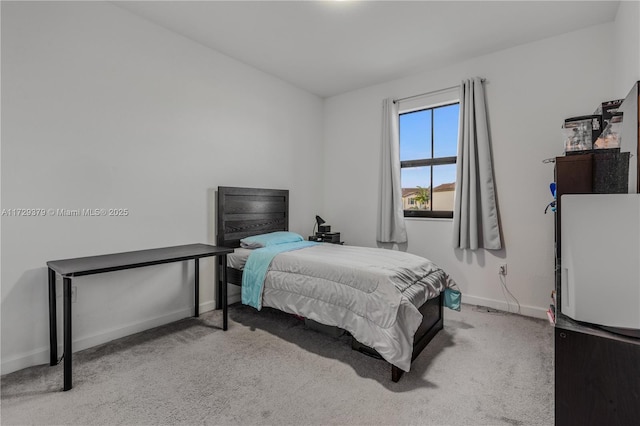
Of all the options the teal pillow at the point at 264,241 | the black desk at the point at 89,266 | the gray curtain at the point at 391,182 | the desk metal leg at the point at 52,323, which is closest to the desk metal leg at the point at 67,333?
the black desk at the point at 89,266

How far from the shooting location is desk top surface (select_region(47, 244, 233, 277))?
1.87m

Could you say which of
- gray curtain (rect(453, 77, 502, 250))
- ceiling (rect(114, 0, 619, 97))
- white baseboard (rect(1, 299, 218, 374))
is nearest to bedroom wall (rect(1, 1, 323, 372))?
white baseboard (rect(1, 299, 218, 374))

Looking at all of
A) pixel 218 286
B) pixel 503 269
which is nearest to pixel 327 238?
pixel 218 286

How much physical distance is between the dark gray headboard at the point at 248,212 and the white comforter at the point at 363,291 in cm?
82

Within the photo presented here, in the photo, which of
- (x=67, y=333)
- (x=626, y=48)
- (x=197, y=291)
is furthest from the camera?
(x=197, y=291)

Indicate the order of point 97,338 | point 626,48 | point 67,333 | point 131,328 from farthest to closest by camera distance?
point 131,328 → point 97,338 → point 626,48 → point 67,333

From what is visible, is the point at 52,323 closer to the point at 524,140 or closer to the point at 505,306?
the point at 505,306

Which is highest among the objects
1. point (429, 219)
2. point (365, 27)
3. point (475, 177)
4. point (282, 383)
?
point (365, 27)

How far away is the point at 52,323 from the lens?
2.06 metres

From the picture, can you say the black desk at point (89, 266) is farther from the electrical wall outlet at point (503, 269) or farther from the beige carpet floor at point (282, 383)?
the electrical wall outlet at point (503, 269)

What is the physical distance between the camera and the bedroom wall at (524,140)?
2758mm

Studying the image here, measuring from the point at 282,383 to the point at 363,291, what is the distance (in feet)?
2.55

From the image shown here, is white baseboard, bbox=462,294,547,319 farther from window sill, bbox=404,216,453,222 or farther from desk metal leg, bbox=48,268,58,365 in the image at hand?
desk metal leg, bbox=48,268,58,365

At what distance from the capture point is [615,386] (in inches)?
36.9
